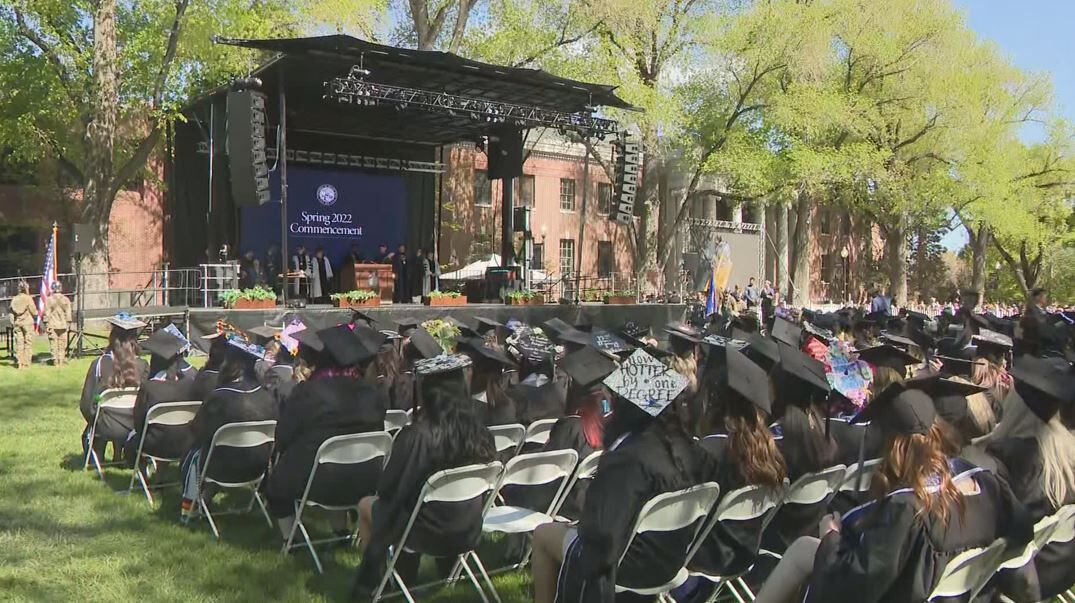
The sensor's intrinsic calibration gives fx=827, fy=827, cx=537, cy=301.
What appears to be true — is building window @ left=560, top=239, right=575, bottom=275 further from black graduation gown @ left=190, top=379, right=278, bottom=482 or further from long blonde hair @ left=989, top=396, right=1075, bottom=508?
long blonde hair @ left=989, top=396, right=1075, bottom=508

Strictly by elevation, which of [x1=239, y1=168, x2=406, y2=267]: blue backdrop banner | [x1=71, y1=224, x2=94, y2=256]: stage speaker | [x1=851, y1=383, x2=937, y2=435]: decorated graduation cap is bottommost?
[x1=851, y1=383, x2=937, y2=435]: decorated graduation cap

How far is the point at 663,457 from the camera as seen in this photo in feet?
10.1

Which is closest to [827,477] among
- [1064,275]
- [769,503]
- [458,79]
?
[769,503]

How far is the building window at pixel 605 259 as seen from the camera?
3675 cm

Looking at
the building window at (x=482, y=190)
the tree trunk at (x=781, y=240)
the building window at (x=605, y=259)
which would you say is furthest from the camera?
the tree trunk at (x=781, y=240)

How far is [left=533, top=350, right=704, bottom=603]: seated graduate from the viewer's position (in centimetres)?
296

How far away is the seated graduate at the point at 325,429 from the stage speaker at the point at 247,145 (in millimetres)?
11366

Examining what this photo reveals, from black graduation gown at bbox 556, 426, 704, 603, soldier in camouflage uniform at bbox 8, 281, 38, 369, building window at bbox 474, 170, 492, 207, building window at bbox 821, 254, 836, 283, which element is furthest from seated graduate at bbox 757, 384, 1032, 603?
building window at bbox 821, 254, 836, 283

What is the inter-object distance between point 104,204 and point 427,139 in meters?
8.20

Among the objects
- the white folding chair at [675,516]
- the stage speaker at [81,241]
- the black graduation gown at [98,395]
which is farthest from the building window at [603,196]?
the white folding chair at [675,516]

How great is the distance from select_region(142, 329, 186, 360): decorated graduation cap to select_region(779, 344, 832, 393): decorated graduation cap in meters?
4.63

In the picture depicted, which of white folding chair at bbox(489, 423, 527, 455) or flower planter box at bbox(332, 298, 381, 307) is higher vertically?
flower planter box at bbox(332, 298, 381, 307)

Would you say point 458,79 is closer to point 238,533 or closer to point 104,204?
point 104,204

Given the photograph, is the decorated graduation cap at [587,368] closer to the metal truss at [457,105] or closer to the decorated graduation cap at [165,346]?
the decorated graduation cap at [165,346]
